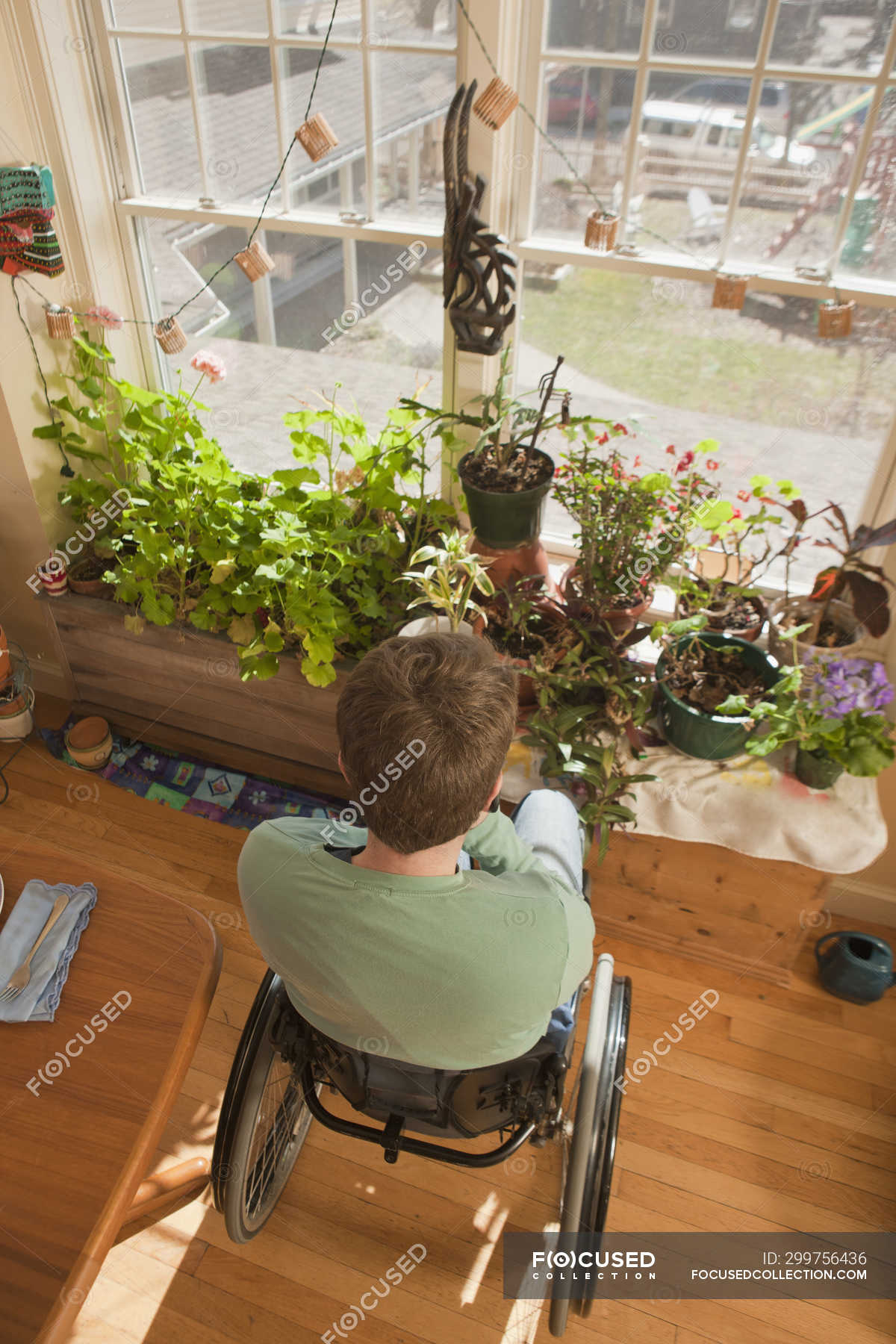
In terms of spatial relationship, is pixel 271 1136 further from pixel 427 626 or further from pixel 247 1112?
pixel 427 626

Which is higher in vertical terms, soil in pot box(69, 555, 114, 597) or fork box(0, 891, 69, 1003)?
fork box(0, 891, 69, 1003)

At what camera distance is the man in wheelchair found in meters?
1.12

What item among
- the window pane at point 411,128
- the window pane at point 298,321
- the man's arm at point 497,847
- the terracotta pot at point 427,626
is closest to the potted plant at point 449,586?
the terracotta pot at point 427,626

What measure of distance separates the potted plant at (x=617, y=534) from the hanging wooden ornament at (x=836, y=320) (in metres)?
0.40

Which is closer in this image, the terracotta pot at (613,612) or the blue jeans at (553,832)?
the blue jeans at (553,832)

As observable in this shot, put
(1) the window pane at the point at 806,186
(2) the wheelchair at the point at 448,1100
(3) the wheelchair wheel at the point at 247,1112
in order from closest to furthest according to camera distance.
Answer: (2) the wheelchair at the point at 448,1100 < (3) the wheelchair wheel at the point at 247,1112 < (1) the window pane at the point at 806,186

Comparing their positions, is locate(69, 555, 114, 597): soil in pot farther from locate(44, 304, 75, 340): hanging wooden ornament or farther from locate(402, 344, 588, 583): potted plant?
locate(402, 344, 588, 583): potted plant

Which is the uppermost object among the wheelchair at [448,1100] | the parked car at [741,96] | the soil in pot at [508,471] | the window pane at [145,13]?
the window pane at [145,13]

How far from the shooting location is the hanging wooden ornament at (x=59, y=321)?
7.59ft

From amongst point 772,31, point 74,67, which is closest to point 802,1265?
point 772,31

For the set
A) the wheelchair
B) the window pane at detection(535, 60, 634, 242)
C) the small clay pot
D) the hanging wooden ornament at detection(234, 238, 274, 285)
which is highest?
the window pane at detection(535, 60, 634, 242)

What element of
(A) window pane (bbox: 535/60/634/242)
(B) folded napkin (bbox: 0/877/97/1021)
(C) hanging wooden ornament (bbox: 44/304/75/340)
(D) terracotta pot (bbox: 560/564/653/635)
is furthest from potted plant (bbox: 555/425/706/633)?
(C) hanging wooden ornament (bbox: 44/304/75/340)

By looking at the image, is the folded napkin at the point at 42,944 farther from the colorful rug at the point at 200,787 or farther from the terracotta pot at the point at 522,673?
the colorful rug at the point at 200,787

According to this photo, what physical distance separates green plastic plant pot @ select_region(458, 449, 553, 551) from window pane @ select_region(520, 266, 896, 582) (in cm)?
29
